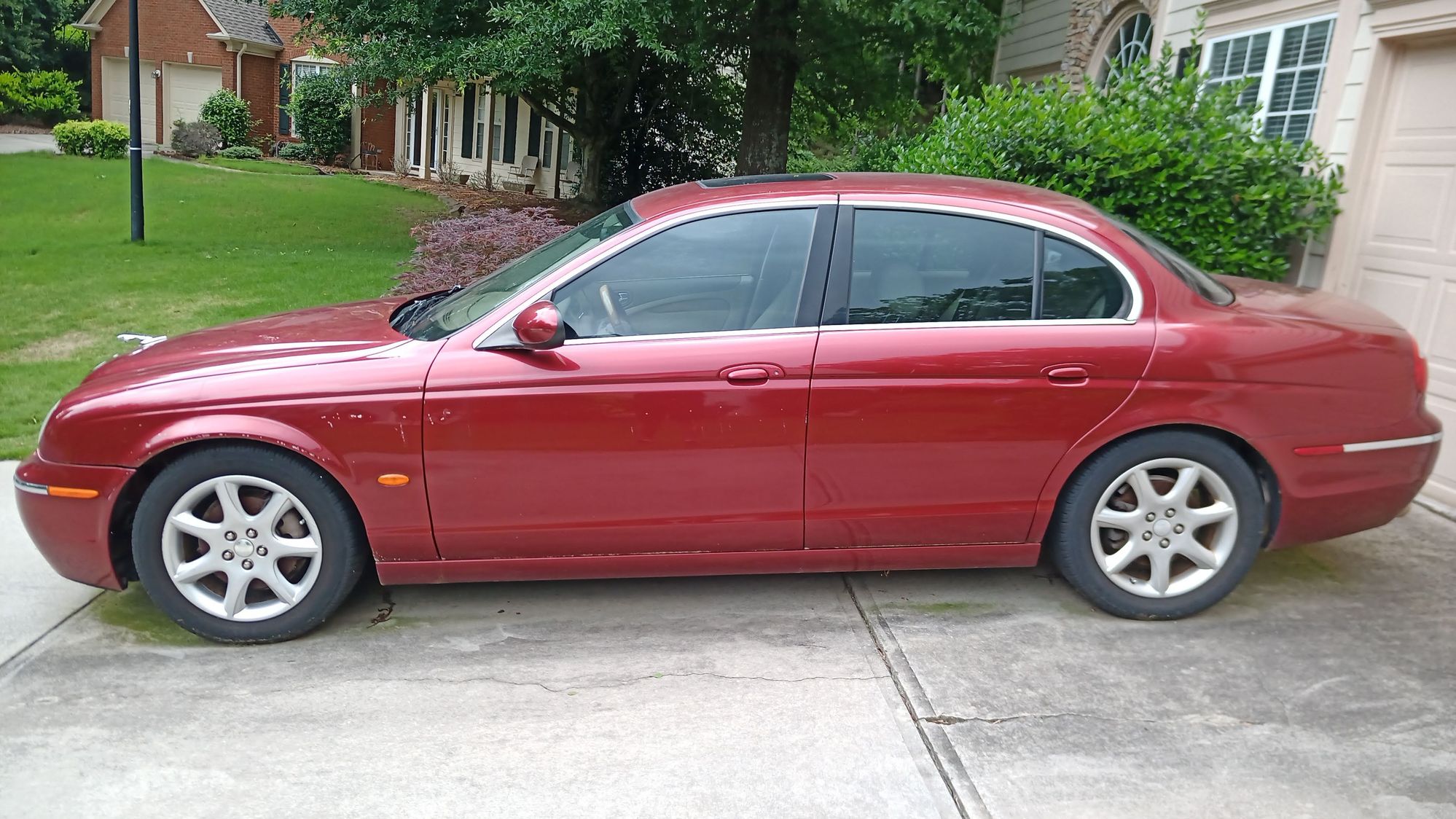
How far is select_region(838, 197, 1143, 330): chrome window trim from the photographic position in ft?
12.6

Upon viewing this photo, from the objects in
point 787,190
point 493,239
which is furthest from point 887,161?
point 787,190

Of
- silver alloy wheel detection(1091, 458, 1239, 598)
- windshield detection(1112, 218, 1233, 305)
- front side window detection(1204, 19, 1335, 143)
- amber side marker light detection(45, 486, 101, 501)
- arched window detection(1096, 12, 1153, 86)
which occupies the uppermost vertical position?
arched window detection(1096, 12, 1153, 86)

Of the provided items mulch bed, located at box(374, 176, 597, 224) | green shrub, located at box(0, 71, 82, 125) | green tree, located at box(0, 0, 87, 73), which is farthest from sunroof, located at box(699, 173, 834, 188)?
green tree, located at box(0, 0, 87, 73)

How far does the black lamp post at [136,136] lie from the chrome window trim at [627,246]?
10.1 meters

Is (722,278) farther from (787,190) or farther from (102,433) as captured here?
(102,433)

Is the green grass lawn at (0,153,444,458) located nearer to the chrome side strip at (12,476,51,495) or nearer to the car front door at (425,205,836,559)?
the chrome side strip at (12,476,51,495)

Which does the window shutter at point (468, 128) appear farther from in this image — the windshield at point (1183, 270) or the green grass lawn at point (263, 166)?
the windshield at point (1183, 270)

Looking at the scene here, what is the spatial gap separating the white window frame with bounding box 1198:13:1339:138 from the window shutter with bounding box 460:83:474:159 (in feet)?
72.0

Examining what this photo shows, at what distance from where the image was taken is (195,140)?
88.2 feet

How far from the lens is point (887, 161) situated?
332 inches

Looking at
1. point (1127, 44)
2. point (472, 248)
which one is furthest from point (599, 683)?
point (1127, 44)

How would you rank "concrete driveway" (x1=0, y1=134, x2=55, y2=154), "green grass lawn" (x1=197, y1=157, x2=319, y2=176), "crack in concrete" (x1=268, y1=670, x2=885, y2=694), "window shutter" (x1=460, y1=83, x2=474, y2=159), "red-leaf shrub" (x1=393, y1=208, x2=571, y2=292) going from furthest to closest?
"window shutter" (x1=460, y1=83, x2=474, y2=159) < "concrete driveway" (x1=0, y1=134, x2=55, y2=154) < "green grass lawn" (x1=197, y1=157, x2=319, y2=176) < "red-leaf shrub" (x1=393, y1=208, x2=571, y2=292) < "crack in concrete" (x1=268, y1=670, x2=885, y2=694)

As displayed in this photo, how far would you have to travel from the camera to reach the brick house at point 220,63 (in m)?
29.3

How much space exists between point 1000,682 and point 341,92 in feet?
39.9
